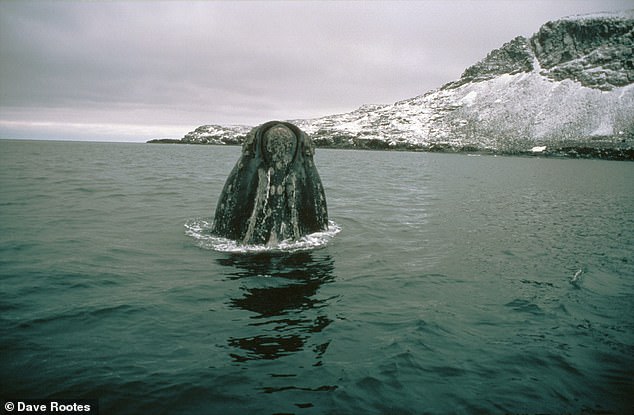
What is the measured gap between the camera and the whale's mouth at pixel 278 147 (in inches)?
317

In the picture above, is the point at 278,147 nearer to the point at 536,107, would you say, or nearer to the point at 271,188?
the point at 271,188

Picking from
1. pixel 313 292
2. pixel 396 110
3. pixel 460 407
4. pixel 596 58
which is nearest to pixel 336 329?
pixel 313 292

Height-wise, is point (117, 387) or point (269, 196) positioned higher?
point (269, 196)

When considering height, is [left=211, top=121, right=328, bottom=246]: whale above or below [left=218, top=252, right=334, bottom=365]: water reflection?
above

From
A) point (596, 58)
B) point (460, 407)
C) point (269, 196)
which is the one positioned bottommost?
point (460, 407)

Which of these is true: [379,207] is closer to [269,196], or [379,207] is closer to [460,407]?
[269,196]

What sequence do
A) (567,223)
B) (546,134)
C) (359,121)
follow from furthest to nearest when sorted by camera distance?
(359,121) → (546,134) → (567,223)

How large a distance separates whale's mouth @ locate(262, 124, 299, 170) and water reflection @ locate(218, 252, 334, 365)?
5.75ft

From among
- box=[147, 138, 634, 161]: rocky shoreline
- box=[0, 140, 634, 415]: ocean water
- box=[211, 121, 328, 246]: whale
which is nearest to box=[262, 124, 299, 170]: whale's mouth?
box=[211, 121, 328, 246]: whale

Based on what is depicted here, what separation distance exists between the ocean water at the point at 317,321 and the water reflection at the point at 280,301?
31 millimetres

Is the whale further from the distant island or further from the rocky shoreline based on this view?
the distant island

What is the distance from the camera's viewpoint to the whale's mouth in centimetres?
805

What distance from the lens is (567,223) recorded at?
14.2 metres

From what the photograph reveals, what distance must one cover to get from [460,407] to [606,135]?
13650 cm
